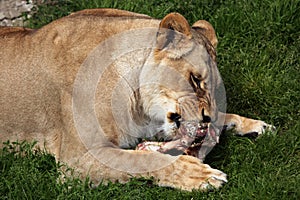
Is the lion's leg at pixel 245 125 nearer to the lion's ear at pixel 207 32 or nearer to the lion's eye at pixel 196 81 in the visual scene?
the lion's ear at pixel 207 32

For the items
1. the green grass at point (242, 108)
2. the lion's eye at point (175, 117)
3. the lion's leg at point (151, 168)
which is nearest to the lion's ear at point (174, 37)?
the lion's eye at point (175, 117)

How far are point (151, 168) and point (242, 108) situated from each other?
117cm

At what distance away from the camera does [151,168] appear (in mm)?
4031

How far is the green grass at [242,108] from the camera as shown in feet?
13.2

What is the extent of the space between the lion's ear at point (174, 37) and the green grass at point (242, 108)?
2.36ft

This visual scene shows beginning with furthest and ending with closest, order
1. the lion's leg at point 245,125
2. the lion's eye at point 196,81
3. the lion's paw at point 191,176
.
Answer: the lion's leg at point 245,125 → the lion's eye at point 196,81 → the lion's paw at point 191,176

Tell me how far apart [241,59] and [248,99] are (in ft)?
1.33

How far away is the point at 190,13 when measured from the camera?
18.7 feet

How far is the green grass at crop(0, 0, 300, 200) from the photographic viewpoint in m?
4.02

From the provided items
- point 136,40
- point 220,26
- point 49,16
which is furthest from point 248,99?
point 49,16

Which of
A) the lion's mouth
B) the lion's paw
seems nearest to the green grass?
the lion's paw

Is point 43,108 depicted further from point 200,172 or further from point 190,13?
point 190,13

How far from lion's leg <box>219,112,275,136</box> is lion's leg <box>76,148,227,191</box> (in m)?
0.67

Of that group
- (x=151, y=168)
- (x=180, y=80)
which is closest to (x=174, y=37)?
(x=180, y=80)
